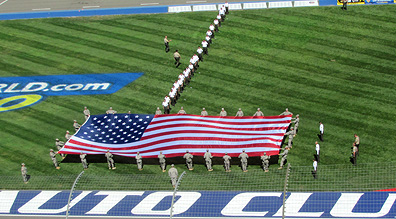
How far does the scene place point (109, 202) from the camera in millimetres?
27016

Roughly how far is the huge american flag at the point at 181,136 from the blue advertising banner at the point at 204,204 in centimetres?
755

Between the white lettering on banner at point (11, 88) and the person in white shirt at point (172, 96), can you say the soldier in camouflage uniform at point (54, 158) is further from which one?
the white lettering on banner at point (11, 88)

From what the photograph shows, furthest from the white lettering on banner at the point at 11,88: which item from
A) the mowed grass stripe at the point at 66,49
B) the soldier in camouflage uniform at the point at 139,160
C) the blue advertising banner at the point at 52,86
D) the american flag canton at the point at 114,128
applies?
the soldier in camouflage uniform at the point at 139,160

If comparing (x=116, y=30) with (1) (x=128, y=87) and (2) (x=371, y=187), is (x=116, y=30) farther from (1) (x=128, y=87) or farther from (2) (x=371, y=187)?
(2) (x=371, y=187)

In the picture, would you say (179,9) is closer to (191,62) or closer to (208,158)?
(191,62)

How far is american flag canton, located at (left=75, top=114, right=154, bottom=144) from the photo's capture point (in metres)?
36.8

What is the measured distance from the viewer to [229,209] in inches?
991

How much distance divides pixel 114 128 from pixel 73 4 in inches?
1037

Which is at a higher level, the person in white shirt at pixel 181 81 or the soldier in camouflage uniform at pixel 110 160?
the person in white shirt at pixel 181 81

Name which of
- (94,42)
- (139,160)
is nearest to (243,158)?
(139,160)

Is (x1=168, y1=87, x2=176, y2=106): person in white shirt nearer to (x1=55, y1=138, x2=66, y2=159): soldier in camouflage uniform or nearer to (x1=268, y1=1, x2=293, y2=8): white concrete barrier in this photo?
(x1=55, y1=138, x2=66, y2=159): soldier in camouflage uniform

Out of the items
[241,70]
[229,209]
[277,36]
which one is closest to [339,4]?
[277,36]

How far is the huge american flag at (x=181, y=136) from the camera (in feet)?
114

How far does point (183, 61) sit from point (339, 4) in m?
16.3
